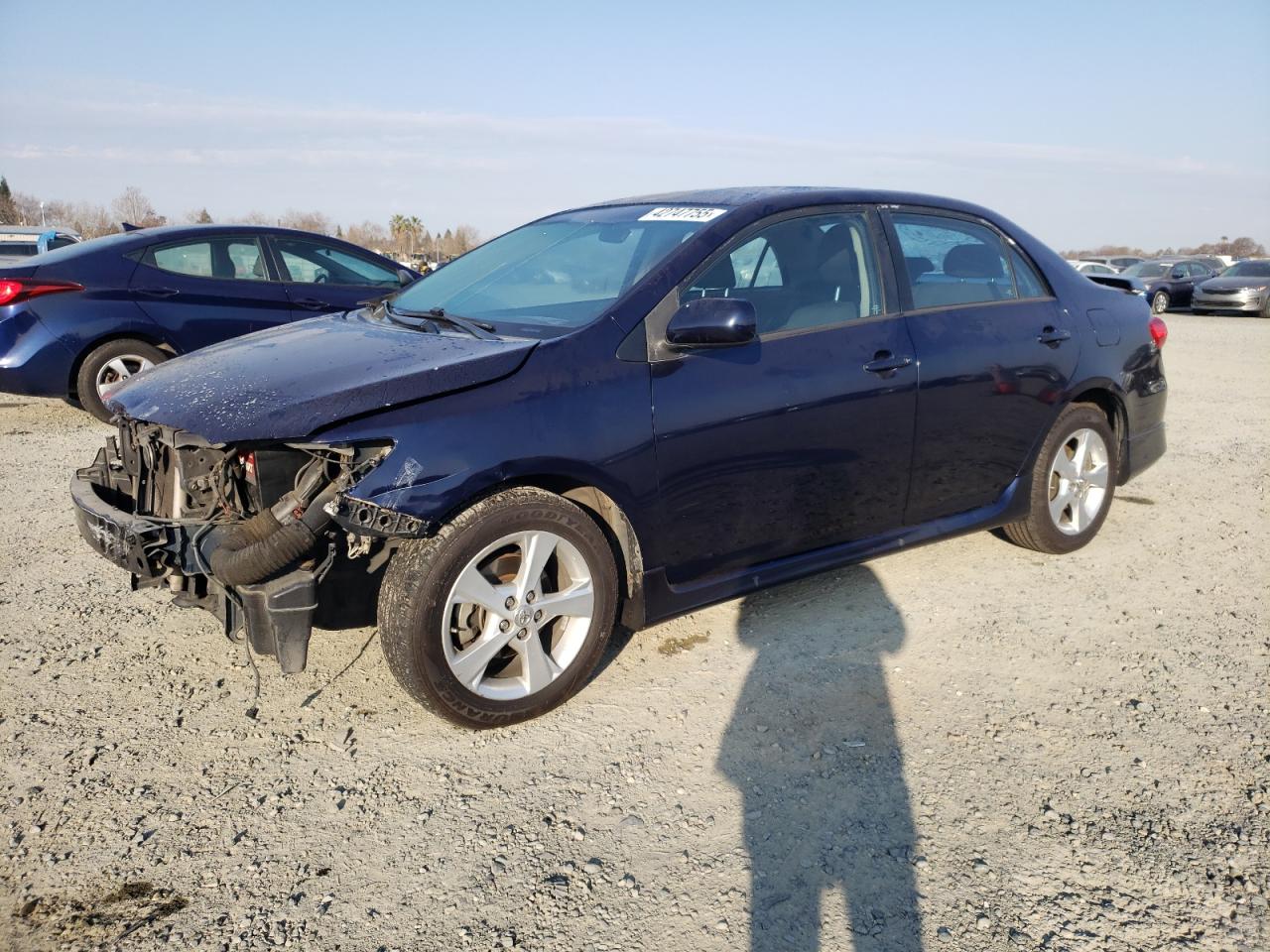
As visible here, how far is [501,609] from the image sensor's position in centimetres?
301

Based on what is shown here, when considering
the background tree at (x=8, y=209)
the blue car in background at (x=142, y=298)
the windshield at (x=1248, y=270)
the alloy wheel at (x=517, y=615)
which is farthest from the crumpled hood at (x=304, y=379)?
the background tree at (x=8, y=209)

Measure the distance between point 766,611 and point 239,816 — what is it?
219 cm

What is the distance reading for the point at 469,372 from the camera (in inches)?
117

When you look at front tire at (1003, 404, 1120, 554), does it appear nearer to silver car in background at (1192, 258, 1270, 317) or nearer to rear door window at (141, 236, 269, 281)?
rear door window at (141, 236, 269, 281)

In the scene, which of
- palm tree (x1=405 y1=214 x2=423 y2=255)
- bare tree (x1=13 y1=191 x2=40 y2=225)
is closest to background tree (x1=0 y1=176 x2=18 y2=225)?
bare tree (x1=13 y1=191 x2=40 y2=225)

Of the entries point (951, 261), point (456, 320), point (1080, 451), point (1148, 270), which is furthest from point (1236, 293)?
point (456, 320)

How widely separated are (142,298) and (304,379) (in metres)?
5.20

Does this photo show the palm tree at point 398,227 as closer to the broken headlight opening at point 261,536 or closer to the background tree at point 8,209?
the background tree at point 8,209

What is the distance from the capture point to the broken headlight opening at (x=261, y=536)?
9.21 feet

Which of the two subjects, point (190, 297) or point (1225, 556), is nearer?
point (1225, 556)

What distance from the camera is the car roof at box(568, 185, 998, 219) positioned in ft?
12.4

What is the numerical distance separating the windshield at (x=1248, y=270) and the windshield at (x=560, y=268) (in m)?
25.7

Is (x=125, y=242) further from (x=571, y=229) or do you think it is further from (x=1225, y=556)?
(x=1225, y=556)

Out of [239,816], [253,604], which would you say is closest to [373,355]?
[253,604]
